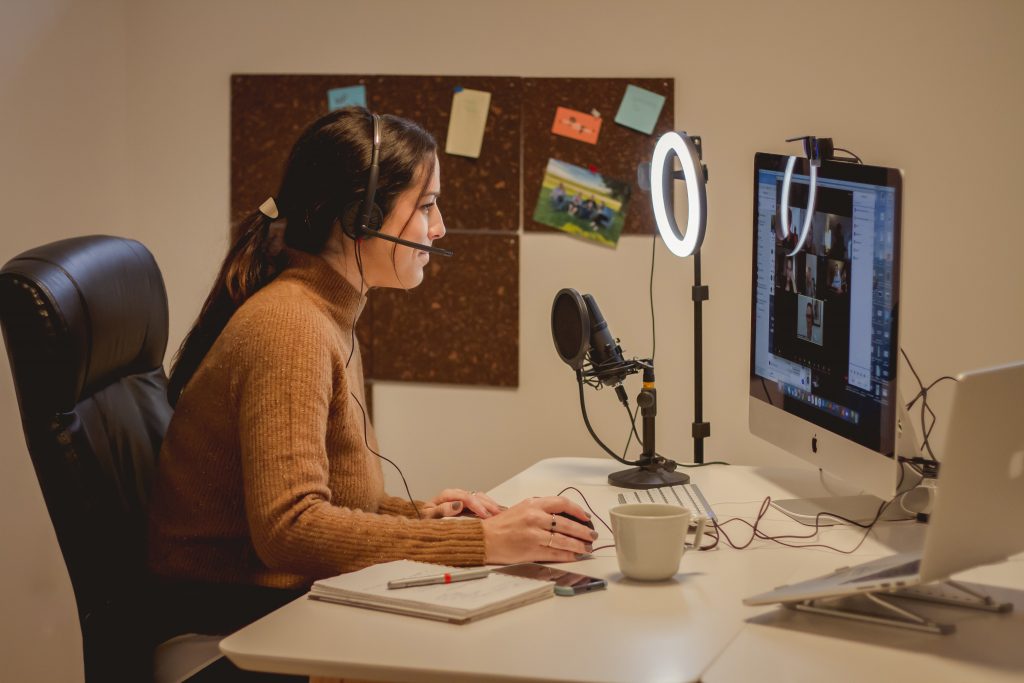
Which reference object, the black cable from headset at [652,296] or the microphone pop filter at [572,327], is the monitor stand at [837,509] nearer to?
the microphone pop filter at [572,327]

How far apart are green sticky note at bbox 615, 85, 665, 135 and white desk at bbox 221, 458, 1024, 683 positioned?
1.66m

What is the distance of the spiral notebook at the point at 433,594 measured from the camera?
1120 millimetres

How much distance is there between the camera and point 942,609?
1140 millimetres

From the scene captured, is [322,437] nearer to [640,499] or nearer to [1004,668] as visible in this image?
[640,499]

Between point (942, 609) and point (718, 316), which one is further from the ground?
point (718, 316)

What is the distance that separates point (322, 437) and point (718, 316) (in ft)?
5.31

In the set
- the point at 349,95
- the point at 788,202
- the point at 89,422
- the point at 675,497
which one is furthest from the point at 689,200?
the point at 349,95

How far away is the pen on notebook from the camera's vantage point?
1181mm

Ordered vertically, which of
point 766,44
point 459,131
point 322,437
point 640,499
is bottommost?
point 640,499

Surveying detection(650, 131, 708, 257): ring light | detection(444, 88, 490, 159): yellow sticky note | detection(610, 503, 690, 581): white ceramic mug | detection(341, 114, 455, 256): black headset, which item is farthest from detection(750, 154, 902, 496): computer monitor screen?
detection(444, 88, 490, 159): yellow sticky note

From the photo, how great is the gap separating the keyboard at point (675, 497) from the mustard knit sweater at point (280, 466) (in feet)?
1.39

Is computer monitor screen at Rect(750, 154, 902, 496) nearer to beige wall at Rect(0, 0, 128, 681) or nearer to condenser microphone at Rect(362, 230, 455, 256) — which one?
condenser microphone at Rect(362, 230, 455, 256)

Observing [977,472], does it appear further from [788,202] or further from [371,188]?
[371,188]

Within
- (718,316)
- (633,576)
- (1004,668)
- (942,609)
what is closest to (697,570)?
(633,576)
